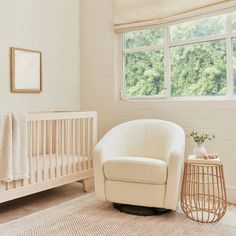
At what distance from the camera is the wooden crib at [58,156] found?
8.40ft

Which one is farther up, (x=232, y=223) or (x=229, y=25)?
(x=229, y=25)

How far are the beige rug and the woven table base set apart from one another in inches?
2.0

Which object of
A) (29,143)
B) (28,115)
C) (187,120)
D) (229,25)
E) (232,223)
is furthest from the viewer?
(187,120)

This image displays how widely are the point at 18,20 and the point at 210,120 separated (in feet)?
7.73

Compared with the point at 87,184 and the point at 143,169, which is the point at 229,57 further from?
the point at 87,184

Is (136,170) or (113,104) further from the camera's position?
(113,104)

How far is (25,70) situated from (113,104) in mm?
1128

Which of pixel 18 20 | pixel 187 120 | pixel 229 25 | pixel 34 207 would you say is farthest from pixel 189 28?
pixel 34 207

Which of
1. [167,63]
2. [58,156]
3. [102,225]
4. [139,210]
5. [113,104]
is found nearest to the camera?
[102,225]

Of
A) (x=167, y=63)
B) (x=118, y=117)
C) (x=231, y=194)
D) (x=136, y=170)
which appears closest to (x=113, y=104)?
(x=118, y=117)

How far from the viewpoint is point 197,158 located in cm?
245

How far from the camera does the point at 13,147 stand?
2.42 m

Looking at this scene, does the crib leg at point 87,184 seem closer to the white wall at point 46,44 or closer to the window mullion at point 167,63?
the white wall at point 46,44

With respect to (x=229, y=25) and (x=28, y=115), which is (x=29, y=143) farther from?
(x=229, y=25)
